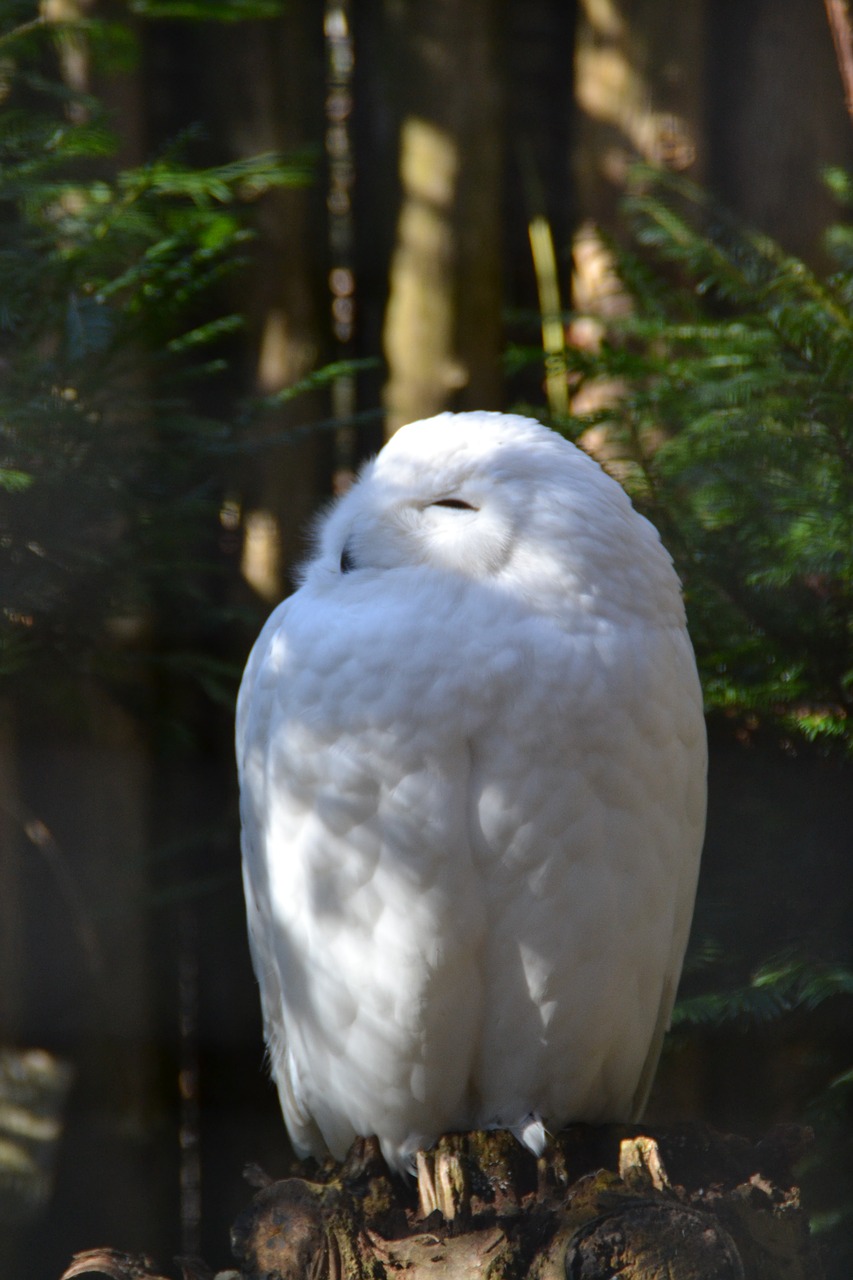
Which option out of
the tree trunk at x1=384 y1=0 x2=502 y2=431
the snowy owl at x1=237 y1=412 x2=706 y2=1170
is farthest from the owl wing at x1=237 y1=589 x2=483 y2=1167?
the tree trunk at x1=384 y1=0 x2=502 y2=431

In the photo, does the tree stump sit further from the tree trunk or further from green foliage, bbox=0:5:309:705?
the tree trunk

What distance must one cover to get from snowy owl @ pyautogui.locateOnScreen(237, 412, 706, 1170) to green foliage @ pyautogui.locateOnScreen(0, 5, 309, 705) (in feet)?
0.86

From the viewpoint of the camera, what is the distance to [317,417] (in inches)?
56.8

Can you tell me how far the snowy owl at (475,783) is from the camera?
0.79 metres

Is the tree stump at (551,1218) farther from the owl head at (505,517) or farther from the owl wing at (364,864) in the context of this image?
the owl head at (505,517)

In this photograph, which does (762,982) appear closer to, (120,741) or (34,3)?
(120,741)

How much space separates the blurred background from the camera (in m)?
1.04

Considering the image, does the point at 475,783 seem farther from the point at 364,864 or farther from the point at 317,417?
the point at 317,417

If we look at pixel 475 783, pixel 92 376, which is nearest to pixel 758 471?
pixel 475 783

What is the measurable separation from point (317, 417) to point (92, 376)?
0.43 m

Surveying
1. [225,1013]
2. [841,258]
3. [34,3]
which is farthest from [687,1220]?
[34,3]

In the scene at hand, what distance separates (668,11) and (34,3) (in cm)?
80

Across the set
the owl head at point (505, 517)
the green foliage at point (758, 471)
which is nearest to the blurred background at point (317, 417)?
the green foliage at point (758, 471)

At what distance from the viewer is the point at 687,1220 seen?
0.71 meters
